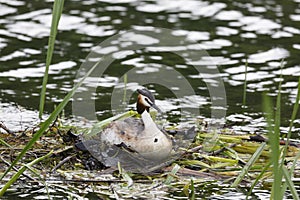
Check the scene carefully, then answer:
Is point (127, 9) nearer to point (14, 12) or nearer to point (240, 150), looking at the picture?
point (14, 12)

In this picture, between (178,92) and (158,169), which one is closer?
(158,169)

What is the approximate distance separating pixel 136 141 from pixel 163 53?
4732mm

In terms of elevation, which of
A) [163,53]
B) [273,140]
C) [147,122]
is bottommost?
[163,53]

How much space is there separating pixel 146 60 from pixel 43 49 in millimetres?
1421

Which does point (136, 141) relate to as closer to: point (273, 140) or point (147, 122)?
point (147, 122)

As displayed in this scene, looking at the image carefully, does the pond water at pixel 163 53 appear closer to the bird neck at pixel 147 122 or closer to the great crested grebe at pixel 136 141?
the great crested grebe at pixel 136 141

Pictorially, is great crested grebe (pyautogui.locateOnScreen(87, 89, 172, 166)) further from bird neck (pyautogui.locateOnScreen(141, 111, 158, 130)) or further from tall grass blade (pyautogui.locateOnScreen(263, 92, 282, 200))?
tall grass blade (pyautogui.locateOnScreen(263, 92, 282, 200))

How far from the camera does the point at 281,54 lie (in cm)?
1085

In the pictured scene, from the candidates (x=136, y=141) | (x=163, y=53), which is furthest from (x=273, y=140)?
(x=163, y=53)

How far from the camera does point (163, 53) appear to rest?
10.9 meters

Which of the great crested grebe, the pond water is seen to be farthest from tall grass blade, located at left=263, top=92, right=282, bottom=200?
the pond water

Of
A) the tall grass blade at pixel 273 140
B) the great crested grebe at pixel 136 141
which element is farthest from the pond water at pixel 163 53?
the tall grass blade at pixel 273 140

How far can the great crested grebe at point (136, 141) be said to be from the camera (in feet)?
20.3

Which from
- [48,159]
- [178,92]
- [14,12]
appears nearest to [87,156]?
[48,159]
